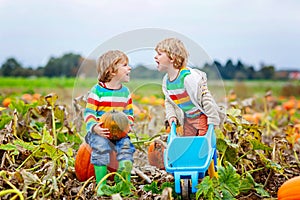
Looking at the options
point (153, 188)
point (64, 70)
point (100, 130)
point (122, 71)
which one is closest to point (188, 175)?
point (153, 188)

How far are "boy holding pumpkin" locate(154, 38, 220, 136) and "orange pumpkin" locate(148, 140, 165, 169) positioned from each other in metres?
0.22

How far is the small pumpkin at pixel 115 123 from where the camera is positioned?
9.11 feet

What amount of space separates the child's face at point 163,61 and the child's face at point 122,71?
148mm

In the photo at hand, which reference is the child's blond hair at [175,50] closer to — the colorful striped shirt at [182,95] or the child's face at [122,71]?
the colorful striped shirt at [182,95]

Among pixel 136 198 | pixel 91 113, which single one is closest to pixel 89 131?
pixel 91 113

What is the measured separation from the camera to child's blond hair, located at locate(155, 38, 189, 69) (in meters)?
2.76

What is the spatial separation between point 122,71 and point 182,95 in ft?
1.03

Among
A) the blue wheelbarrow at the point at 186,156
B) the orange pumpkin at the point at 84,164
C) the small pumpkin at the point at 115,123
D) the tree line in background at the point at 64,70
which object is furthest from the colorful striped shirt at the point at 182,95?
the tree line in background at the point at 64,70

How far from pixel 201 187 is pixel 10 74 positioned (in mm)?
12994

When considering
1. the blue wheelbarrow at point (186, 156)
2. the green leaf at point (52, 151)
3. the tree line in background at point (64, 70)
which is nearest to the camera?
the blue wheelbarrow at point (186, 156)

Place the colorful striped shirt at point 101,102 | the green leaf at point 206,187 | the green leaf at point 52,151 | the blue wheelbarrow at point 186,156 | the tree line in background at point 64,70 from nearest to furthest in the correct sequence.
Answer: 1. the green leaf at point 206,187
2. the blue wheelbarrow at point 186,156
3. the colorful striped shirt at point 101,102
4. the green leaf at point 52,151
5. the tree line in background at point 64,70

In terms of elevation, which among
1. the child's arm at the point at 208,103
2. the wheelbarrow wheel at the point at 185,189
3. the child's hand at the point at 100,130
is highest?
the child's arm at the point at 208,103

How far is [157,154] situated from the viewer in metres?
3.01

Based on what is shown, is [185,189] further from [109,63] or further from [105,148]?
[109,63]
